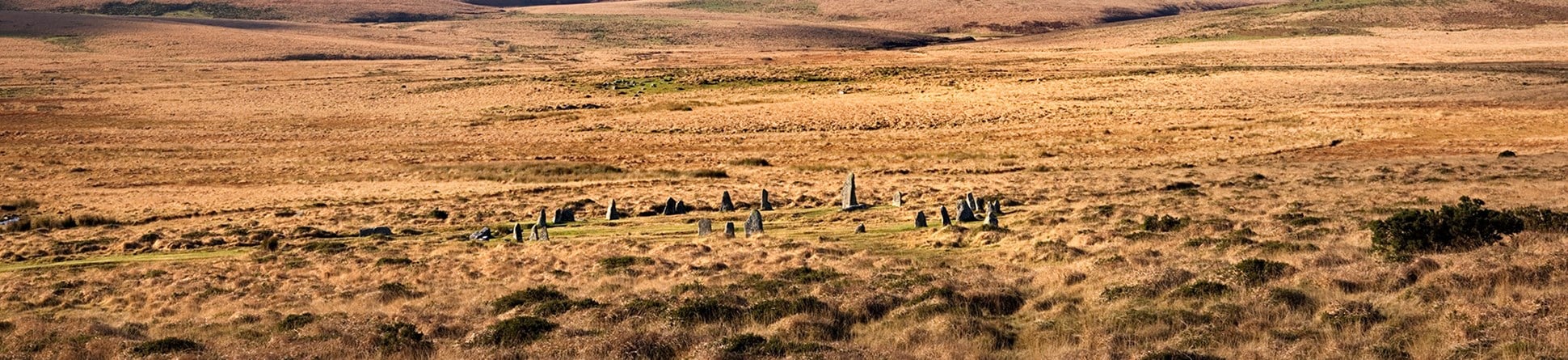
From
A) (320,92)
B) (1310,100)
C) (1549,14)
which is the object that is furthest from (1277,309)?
(1549,14)

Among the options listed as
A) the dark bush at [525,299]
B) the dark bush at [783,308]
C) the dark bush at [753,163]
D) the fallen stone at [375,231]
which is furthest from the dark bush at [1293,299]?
the dark bush at [753,163]

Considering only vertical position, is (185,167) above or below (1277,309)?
below

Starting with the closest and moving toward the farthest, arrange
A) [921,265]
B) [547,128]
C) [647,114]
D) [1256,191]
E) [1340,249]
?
[1340,249] → [921,265] → [1256,191] → [547,128] → [647,114]

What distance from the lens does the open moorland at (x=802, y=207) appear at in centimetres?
1332

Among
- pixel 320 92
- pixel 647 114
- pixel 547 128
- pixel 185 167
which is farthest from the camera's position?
pixel 320 92

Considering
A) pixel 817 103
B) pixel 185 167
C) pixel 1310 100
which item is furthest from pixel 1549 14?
pixel 185 167

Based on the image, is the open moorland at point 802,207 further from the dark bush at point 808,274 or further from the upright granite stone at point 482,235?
the upright granite stone at point 482,235

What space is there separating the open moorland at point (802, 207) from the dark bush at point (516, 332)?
2.3 inches

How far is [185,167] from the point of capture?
44625mm

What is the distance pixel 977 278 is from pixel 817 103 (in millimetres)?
47881

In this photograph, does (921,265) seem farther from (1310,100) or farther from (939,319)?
(1310,100)

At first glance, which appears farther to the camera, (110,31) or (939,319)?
(110,31)

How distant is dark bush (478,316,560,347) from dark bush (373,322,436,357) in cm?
59

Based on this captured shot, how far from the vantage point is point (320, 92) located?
3034 inches
